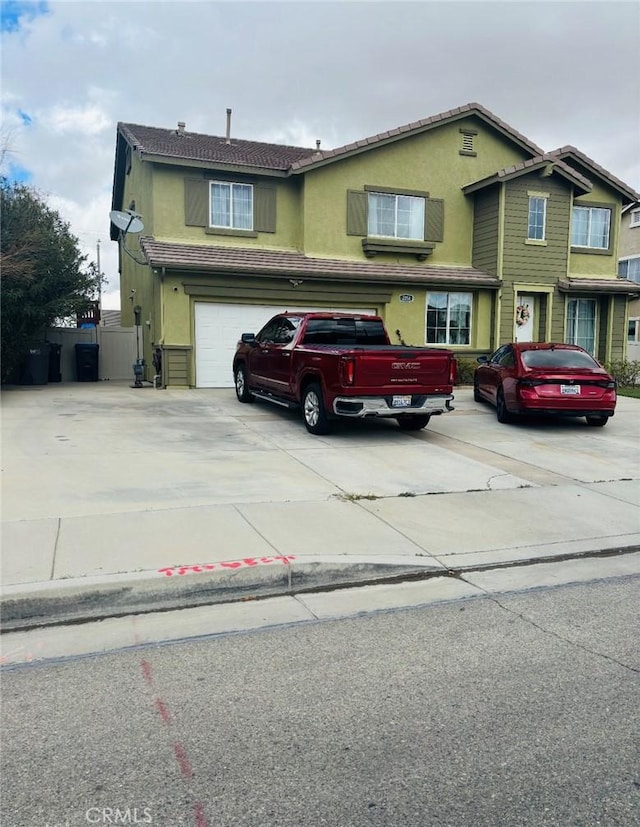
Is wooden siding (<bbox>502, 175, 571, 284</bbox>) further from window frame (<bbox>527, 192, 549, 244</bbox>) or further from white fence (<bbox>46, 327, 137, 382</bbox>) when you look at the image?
white fence (<bbox>46, 327, 137, 382</bbox>)

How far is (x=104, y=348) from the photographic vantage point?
21.6 m

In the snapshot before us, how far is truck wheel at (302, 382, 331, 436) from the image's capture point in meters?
10.7

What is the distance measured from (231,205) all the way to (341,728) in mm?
17077

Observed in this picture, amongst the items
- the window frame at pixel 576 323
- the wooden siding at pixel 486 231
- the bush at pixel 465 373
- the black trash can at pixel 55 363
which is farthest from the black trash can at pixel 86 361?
the window frame at pixel 576 323

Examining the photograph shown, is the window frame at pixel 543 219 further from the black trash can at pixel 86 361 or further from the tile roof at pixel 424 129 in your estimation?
the black trash can at pixel 86 361

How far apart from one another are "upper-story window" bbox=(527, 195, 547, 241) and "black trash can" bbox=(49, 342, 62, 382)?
14493 millimetres

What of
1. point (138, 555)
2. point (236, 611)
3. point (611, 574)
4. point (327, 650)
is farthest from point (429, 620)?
point (138, 555)

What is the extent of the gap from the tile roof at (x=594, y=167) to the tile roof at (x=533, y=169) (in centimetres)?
73

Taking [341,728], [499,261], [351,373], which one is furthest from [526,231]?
[341,728]

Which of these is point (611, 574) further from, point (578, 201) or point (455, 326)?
point (578, 201)

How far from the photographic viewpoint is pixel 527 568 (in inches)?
222

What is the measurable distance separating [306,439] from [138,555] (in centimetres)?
549

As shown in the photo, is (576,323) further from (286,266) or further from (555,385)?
(555,385)

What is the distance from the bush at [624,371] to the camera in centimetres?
2038
